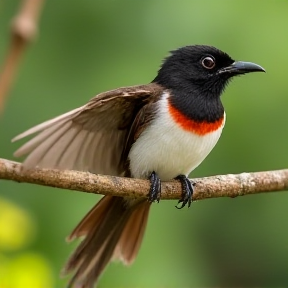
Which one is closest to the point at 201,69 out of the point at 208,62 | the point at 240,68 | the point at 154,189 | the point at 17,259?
the point at 208,62

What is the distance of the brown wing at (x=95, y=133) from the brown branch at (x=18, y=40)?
1.45 metres

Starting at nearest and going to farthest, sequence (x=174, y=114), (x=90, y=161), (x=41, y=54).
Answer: (x=90, y=161) < (x=174, y=114) < (x=41, y=54)

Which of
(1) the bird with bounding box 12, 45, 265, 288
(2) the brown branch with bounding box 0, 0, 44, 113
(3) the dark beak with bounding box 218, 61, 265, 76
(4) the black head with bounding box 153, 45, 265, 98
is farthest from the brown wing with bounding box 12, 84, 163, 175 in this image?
(2) the brown branch with bounding box 0, 0, 44, 113

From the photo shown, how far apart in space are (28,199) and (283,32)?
75.1 inches

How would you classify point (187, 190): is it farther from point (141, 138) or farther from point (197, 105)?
point (197, 105)

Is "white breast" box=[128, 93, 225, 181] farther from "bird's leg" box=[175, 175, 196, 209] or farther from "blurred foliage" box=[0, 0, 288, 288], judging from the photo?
"blurred foliage" box=[0, 0, 288, 288]

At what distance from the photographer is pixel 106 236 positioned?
346cm

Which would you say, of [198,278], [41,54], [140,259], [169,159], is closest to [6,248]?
[169,159]

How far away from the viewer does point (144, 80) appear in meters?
3.93

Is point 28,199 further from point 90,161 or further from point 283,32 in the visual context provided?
point 283,32

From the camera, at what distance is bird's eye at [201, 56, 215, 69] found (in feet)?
11.6

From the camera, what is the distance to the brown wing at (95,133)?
2377 millimetres

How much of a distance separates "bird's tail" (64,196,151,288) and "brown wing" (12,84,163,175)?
0.76 feet

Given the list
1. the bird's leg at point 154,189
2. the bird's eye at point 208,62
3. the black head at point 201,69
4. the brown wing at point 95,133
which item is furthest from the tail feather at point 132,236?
the bird's eye at point 208,62
